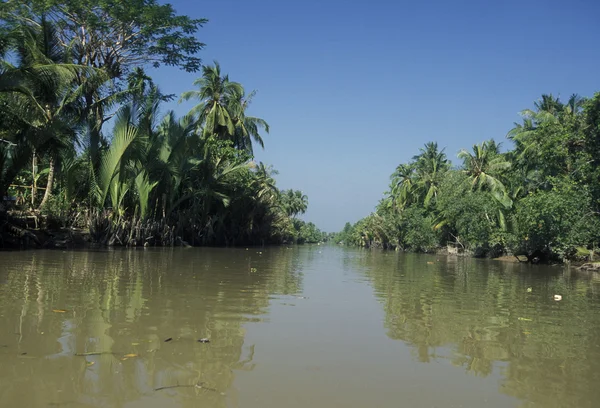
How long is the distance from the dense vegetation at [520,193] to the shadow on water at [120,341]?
18580mm

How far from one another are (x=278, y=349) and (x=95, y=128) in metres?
17.2

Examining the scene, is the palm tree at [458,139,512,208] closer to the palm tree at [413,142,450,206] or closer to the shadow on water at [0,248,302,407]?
the palm tree at [413,142,450,206]

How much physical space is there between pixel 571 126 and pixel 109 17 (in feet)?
70.6

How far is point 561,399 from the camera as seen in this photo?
3.18m

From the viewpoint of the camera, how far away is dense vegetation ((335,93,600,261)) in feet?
65.8

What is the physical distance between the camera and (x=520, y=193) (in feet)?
114

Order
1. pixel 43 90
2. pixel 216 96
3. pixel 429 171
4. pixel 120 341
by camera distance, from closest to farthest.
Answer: pixel 120 341 < pixel 43 90 < pixel 216 96 < pixel 429 171

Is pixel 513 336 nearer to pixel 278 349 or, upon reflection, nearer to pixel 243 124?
pixel 278 349

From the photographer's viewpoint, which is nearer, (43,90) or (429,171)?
(43,90)

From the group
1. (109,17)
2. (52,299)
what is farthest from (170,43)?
(52,299)

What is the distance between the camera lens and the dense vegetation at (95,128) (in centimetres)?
1405

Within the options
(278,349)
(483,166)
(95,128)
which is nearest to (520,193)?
(483,166)

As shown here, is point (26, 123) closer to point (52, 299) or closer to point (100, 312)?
point (52, 299)

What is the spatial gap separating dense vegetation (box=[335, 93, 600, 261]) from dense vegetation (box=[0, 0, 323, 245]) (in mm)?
18404
